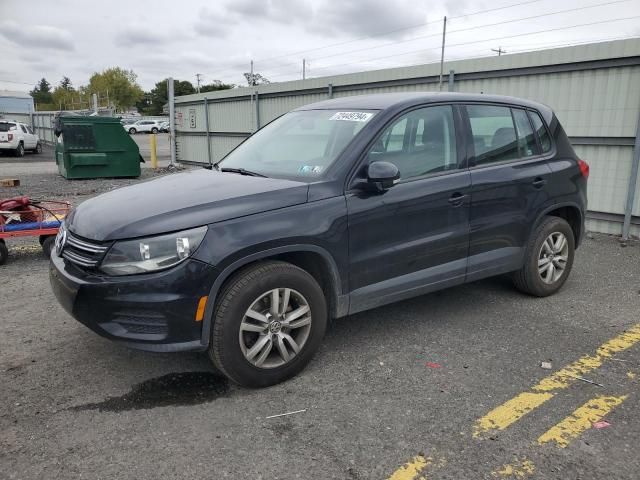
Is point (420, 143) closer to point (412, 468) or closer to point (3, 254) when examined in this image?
point (412, 468)

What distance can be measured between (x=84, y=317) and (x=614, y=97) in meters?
7.35

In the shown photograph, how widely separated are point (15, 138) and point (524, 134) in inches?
1000

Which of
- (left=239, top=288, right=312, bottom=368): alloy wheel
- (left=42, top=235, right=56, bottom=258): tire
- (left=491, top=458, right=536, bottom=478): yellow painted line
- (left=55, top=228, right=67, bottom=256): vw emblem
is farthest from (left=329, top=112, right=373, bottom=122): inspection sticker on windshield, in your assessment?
(left=42, top=235, right=56, bottom=258): tire

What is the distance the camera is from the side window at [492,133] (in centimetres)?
429

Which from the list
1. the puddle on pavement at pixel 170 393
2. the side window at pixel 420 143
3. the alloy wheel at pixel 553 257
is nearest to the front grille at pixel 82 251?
the puddle on pavement at pixel 170 393

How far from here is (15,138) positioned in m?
24.4

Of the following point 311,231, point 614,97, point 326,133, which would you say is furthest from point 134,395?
point 614,97

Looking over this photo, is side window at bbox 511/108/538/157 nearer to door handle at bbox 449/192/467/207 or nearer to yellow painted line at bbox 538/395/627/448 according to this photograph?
door handle at bbox 449/192/467/207

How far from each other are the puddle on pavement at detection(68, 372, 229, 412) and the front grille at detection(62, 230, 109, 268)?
83 cm

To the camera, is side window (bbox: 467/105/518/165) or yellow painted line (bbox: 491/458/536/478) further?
side window (bbox: 467/105/518/165)

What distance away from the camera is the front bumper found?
2.92m

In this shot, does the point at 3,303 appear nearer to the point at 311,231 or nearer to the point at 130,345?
the point at 130,345

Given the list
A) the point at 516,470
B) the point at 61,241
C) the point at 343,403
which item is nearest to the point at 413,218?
the point at 343,403

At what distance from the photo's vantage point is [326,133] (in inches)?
156
